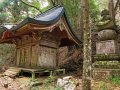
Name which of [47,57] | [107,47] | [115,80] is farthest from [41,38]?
[115,80]

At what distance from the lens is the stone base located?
11.6 m

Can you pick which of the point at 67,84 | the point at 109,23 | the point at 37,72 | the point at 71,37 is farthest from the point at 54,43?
the point at 67,84

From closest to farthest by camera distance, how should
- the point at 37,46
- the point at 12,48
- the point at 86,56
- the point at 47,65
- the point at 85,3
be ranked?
the point at 86,56, the point at 85,3, the point at 37,46, the point at 47,65, the point at 12,48

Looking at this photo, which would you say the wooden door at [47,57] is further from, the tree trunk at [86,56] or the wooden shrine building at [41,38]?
the tree trunk at [86,56]

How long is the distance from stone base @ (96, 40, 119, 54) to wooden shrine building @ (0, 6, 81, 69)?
7.21ft

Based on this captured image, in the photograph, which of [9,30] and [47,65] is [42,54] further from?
[9,30]

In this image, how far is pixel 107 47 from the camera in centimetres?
1176

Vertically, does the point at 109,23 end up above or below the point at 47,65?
above

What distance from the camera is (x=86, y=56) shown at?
6.90 m

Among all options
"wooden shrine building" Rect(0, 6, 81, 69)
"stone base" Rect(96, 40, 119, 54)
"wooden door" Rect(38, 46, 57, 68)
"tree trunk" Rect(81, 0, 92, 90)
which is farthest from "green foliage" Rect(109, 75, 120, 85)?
"wooden door" Rect(38, 46, 57, 68)

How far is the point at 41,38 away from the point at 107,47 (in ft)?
13.1

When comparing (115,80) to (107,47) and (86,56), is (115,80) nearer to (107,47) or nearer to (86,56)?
(107,47)

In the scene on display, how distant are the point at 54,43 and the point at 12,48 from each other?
9560mm

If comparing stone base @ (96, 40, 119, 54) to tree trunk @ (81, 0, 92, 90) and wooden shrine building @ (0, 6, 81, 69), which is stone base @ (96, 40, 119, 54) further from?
tree trunk @ (81, 0, 92, 90)
